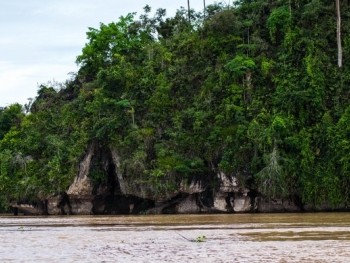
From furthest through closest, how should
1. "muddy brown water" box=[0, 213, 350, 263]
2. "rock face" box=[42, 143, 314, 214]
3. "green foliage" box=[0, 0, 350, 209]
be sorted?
1. "rock face" box=[42, 143, 314, 214]
2. "green foliage" box=[0, 0, 350, 209]
3. "muddy brown water" box=[0, 213, 350, 263]

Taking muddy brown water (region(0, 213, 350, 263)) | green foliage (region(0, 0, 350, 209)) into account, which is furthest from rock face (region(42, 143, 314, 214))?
muddy brown water (region(0, 213, 350, 263))

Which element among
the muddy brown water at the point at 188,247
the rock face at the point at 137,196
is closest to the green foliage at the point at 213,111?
the rock face at the point at 137,196

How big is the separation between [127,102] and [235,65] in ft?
31.0

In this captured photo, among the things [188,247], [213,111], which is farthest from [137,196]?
[188,247]

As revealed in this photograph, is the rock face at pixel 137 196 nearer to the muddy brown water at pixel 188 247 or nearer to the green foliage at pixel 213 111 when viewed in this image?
the green foliage at pixel 213 111

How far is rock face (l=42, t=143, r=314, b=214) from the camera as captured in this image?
149 feet

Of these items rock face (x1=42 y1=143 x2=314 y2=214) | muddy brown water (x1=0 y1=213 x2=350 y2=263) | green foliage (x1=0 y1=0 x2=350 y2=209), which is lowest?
muddy brown water (x1=0 y1=213 x2=350 y2=263)

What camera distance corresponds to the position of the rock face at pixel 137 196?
4531 centimetres

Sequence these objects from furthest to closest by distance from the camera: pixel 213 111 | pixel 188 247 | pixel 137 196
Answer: pixel 137 196, pixel 213 111, pixel 188 247

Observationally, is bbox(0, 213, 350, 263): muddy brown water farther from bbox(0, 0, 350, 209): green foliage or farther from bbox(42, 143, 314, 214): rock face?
bbox(42, 143, 314, 214): rock face

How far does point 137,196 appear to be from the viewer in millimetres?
50000

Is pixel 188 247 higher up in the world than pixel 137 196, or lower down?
lower down

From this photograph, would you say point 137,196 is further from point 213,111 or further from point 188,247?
point 188,247

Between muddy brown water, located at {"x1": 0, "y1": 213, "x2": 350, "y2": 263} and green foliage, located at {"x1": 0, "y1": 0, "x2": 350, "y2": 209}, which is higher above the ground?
green foliage, located at {"x1": 0, "y1": 0, "x2": 350, "y2": 209}
